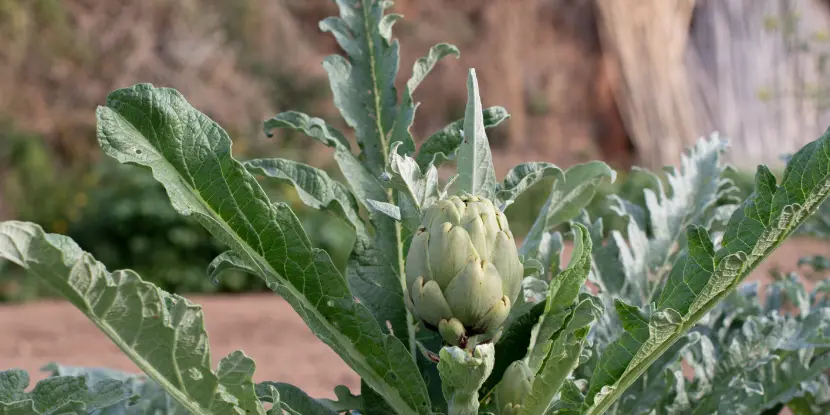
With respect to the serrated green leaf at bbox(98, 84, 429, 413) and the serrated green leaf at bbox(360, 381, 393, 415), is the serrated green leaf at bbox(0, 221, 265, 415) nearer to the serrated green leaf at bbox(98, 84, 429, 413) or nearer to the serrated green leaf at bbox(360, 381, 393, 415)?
the serrated green leaf at bbox(98, 84, 429, 413)

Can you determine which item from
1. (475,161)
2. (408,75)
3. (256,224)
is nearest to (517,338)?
(475,161)

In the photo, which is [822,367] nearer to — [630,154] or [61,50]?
[61,50]

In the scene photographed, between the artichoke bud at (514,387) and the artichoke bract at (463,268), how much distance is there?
0.06 m

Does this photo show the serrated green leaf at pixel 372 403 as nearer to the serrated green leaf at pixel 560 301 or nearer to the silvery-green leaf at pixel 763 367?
the serrated green leaf at pixel 560 301

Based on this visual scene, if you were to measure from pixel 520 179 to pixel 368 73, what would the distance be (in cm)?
24

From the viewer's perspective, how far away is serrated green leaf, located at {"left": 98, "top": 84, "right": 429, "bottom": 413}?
0.84 metres

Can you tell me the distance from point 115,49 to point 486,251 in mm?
13010

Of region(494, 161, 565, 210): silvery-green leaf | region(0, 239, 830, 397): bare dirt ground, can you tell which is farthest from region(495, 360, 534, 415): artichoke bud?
region(0, 239, 830, 397): bare dirt ground

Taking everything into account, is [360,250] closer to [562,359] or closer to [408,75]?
[562,359]

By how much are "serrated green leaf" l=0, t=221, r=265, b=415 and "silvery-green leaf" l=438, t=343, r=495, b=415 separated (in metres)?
0.17

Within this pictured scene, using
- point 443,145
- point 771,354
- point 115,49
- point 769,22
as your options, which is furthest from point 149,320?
point 115,49

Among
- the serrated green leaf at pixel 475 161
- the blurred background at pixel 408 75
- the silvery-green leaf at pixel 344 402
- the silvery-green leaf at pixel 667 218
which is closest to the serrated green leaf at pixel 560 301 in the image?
the serrated green leaf at pixel 475 161

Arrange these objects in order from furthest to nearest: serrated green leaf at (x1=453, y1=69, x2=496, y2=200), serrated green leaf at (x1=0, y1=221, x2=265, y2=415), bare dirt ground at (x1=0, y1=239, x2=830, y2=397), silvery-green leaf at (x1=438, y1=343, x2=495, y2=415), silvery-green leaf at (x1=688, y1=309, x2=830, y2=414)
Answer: bare dirt ground at (x1=0, y1=239, x2=830, y2=397)
silvery-green leaf at (x1=688, y1=309, x2=830, y2=414)
serrated green leaf at (x1=453, y1=69, x2=496, y2=200)
silvery-green leaf at (x1=438, y1=343, x2=495, y2=415)
serrated green leaf at (x1=0, y1=221, x2=265, y2=415)

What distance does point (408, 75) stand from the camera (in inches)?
588
